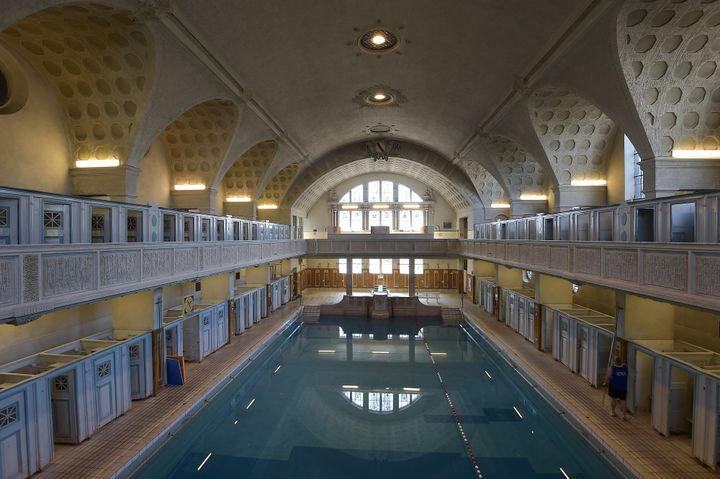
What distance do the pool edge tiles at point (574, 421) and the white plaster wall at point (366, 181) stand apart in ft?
55.1

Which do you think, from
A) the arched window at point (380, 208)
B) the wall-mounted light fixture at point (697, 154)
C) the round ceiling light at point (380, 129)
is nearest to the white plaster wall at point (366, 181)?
the arched window at point (380, 208)

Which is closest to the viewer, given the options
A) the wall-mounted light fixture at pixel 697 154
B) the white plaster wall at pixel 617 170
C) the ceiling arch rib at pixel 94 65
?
the ceiling arch rib at pixel 94 65

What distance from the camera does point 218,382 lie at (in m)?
9.98

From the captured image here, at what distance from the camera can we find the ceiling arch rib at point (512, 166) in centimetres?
1778

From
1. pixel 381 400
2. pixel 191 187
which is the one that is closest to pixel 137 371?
pixel 381 400

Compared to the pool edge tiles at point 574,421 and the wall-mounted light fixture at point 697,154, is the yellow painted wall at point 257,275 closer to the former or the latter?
the pool edge tiles at point 574,421

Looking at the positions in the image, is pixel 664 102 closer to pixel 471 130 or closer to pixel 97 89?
pixel 471 130

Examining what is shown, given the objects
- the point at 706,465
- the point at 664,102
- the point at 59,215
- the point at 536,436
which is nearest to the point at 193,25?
the point at 59,215

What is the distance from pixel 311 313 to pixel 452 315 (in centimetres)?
716

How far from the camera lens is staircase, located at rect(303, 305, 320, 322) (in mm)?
20719

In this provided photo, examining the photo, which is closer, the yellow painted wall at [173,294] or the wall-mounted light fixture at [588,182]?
the yellow painted wall at [173,294]

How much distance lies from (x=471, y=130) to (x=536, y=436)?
1268 centimetres

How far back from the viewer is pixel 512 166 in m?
18.3

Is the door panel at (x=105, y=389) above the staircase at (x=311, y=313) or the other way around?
above
